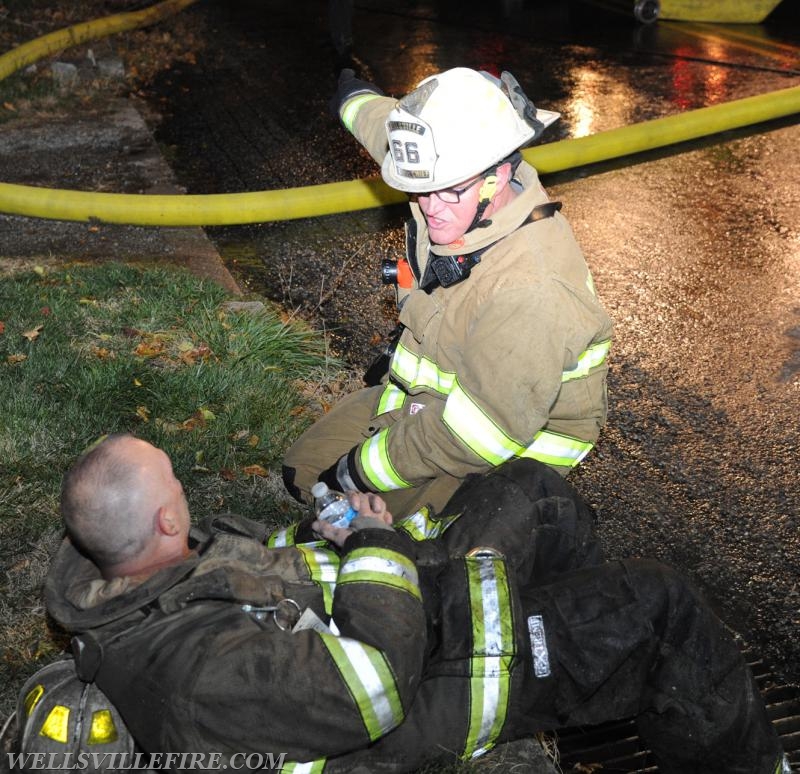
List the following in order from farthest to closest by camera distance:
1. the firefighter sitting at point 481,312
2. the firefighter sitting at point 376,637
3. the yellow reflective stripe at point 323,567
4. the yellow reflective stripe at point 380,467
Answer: the yellow reflective stripe at point 380,467 → the firefighter sitting at point 481,312 → the yellow reflective stripe at point 323,567 → the firefighter sitting at point 376,637

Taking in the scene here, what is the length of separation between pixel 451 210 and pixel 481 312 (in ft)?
1.12

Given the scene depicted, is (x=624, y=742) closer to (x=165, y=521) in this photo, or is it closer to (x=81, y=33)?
(x=165, y=521)

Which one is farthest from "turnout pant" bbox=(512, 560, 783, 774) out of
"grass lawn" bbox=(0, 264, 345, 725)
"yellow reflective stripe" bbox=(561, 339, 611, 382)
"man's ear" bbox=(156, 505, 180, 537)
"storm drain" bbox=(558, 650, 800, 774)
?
"grass lawn" bbox=(0, 264, 345, 725)

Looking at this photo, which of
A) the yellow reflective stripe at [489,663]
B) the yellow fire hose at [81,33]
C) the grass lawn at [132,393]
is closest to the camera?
the yellow reflective stripe at [489,663]

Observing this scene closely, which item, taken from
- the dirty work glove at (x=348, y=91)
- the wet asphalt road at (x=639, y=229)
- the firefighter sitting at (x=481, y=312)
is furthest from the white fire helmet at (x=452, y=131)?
the wet asphalt road at (x=639, y=229)

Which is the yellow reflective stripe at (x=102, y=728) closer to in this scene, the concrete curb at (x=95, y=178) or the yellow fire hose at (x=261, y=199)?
the concrete curb at (x=95, y=178)

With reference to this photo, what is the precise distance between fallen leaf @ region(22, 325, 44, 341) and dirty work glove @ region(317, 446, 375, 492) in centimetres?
209

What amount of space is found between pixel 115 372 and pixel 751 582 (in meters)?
2.73

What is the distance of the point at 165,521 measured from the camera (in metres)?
Answer: 2.48

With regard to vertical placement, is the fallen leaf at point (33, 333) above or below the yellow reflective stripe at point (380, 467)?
below

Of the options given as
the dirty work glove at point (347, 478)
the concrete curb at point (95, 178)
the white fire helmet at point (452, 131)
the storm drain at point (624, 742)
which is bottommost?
the concrete curb at point (95, 178)

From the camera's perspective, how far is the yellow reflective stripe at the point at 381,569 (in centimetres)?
244

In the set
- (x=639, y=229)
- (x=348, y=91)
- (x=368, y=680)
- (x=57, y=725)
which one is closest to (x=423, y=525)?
(x=368, y=680)

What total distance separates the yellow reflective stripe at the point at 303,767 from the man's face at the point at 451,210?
1532 mm
